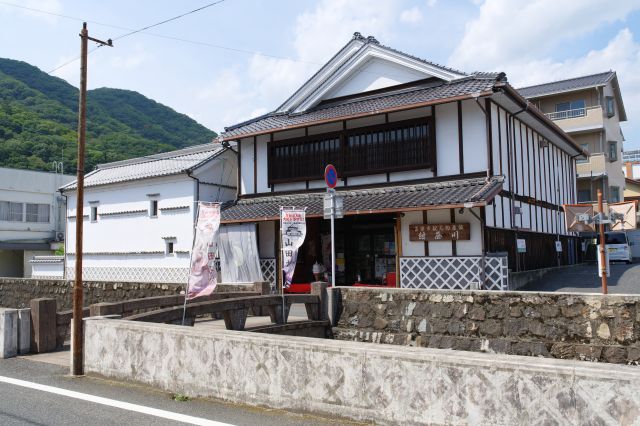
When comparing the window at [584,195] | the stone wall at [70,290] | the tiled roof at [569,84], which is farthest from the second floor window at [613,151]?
the stone wall at [70,290]

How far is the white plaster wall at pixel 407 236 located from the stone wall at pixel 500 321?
408 centimetres

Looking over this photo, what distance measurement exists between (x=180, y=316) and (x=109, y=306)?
1.31 meters

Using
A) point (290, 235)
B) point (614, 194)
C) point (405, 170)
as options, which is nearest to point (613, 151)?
point (614, 194)

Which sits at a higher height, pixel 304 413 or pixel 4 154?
pixel 4 154

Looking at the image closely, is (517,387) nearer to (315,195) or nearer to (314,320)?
(314,320)

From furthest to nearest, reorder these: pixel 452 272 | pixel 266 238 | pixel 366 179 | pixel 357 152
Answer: pixel 266 238 < pixel 357 152 < pixel 366 179 < pixel 452 272

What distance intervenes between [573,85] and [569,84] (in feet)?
1.86

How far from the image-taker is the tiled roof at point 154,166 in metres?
23.0

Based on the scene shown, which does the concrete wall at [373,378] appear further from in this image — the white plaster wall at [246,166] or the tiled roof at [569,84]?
the tiled roof at [569,84]

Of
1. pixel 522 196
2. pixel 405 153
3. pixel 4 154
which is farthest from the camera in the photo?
pixel 4 154

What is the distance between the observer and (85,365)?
324 inches

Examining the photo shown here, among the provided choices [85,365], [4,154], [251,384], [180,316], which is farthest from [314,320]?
[4,154]

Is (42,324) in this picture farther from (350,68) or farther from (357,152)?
(350,68)

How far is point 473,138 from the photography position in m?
16.5
